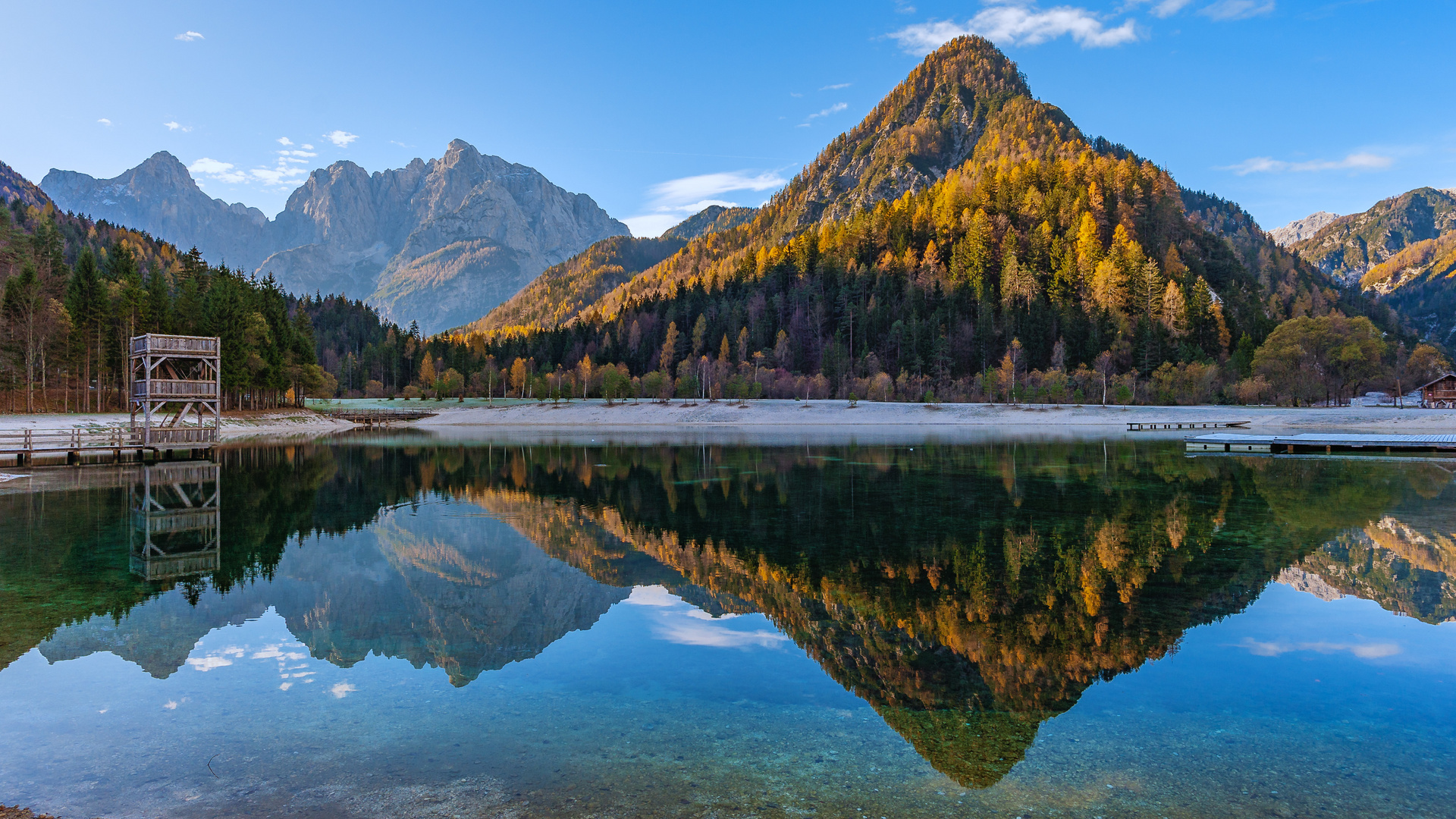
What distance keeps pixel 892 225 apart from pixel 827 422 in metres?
70.4

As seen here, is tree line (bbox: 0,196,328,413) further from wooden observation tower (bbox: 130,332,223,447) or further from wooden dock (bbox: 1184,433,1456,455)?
wooden dock (bbox: 1184,433,1456,455)

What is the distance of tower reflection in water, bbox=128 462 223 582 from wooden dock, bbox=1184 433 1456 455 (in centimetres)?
4655

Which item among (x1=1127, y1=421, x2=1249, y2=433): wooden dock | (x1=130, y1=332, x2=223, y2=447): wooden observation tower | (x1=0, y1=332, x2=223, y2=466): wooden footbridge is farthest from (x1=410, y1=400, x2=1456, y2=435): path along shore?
(x1=0, y1=332, x2=223, y2=466): wooden footbridge

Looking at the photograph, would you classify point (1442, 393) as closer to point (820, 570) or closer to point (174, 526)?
point (820, 570)

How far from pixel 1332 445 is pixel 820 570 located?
4289 centimetres

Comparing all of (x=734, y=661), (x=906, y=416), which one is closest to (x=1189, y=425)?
(x=906, y=416)

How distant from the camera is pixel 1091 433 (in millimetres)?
64312

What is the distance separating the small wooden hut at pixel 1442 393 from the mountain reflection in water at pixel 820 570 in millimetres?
68991

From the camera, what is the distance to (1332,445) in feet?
138

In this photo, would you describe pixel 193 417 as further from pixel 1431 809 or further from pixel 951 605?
pixel 1431 809

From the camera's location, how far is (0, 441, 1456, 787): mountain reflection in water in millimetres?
9297

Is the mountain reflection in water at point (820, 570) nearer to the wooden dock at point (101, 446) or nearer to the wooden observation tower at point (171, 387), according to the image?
the wooden dock at point (101, 446)

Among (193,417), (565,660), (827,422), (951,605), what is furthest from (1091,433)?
(193,417)

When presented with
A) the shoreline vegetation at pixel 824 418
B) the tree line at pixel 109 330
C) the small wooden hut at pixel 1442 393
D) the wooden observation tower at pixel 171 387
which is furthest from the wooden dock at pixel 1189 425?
the tree line at pixel 109 330
